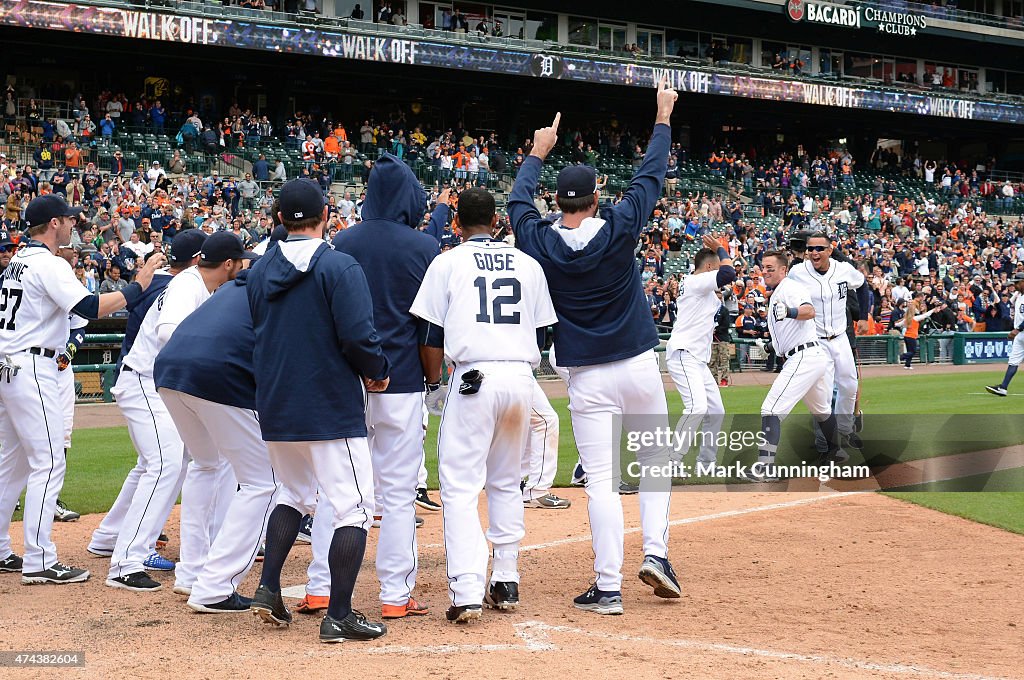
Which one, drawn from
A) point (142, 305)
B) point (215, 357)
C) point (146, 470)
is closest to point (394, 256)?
point (215, 357)

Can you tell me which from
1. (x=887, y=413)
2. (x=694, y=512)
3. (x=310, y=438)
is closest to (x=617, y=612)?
(x=310, y=438)

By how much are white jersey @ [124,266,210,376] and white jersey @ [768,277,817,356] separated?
5.16 meters

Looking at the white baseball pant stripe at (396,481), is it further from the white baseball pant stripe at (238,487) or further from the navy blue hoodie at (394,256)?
the white baseball pant stripe at (238,487)

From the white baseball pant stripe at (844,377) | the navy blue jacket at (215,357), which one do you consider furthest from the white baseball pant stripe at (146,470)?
the white baseball pant stripe at (844,377)

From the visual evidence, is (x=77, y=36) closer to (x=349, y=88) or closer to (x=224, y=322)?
(x=349, y=88)

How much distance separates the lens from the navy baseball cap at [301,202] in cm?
513

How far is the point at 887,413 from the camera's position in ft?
49.1

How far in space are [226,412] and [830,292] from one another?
6043 millimetres

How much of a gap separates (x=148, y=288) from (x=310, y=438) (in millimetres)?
2271

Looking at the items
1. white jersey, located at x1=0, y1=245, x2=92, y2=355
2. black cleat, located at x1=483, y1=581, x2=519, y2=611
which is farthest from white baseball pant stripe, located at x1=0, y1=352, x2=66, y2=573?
black cleat, located at x1=483, y1=581, x2=519, y2=611

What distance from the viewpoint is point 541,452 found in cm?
874

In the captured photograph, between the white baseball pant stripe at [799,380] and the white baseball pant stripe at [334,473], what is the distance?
520 cm

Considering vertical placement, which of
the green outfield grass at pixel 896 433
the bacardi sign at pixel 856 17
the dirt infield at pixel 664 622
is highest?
the bacardi sign at pixel 856 17

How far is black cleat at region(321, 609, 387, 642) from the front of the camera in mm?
4906
